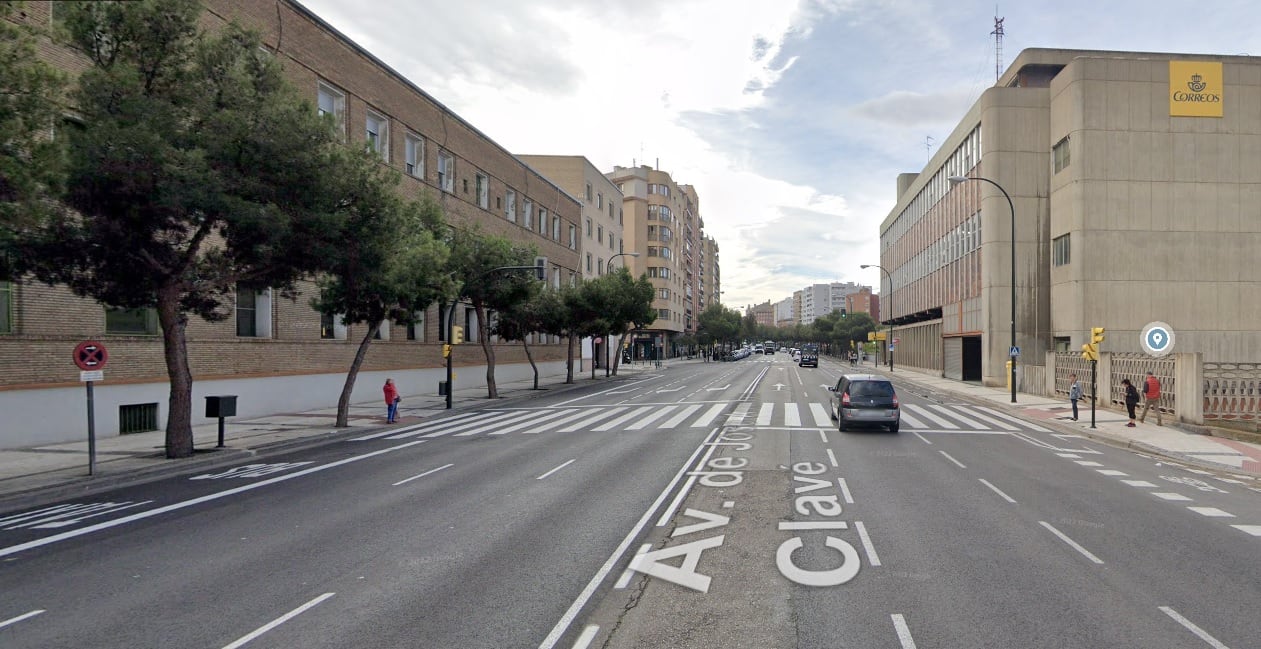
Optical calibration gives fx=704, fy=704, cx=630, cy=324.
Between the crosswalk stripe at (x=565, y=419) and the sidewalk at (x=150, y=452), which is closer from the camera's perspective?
the sidewalk at (x=150, y=452)

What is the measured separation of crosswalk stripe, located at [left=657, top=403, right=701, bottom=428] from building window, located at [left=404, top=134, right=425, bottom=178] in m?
18.0

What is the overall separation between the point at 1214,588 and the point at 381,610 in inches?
314

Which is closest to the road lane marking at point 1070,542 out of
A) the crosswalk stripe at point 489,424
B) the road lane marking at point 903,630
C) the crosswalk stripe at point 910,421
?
the road lane marking at point 903,630

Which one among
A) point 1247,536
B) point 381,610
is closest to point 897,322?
point 1247,536

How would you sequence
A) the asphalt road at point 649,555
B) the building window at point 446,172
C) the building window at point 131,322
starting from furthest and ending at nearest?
the building window at point 446,172 < the building window at point 131,322 < the asphalt road at point 649,555

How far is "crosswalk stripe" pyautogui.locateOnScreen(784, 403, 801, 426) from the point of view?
21267mm

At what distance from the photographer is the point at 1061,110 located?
38.6 meters

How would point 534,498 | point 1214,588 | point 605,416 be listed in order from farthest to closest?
point 605,416, point 534,498, point 1214,588

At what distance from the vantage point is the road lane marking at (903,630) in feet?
18.1

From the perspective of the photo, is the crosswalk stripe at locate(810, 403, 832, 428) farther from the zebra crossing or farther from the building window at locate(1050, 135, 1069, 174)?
the building window at locate(1050, 135, 1069, 174)

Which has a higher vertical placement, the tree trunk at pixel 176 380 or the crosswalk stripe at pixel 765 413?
the tree trunk at pixel 176 380

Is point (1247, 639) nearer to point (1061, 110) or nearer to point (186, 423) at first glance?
point (186, 423)

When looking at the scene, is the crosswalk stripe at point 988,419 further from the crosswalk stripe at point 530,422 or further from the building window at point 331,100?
the building window at point 331,100

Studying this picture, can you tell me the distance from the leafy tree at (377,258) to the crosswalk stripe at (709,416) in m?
9.12
